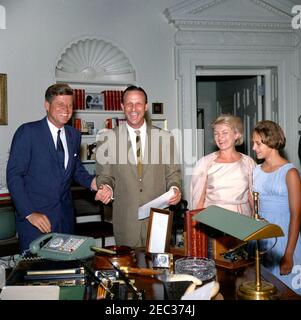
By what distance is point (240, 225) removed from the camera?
1.51 meters

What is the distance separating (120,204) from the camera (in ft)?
8.98

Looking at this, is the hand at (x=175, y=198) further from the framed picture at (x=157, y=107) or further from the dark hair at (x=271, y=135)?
the framed picture at (x=157, y=107)

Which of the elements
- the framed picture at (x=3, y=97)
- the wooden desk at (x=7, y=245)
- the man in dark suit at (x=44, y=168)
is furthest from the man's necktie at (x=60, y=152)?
the framed picture at (x=3, y=97)

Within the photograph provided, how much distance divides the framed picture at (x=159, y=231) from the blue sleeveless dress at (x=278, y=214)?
82 centimetres

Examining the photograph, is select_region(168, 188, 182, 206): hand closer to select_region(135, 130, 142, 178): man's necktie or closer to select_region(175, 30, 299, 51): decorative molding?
select_region(135, 130, 142, 178): man's necktie

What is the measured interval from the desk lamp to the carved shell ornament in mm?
3402

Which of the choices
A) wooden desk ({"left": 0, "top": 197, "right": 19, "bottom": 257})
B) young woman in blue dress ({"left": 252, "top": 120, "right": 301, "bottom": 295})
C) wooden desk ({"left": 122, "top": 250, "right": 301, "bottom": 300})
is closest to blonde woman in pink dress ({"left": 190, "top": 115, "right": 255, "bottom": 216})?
young woman in blue dress ({"left": 252, "top": 120, "right": 301, "bottom": 295})

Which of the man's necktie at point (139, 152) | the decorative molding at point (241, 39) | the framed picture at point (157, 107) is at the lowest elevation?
the man's necktie at point (139, 152)

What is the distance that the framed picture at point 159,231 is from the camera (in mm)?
2037

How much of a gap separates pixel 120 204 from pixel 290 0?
12.8 feet

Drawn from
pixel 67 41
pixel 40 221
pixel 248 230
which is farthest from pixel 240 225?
pixel 67 41

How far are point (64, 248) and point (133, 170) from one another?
82 centimetres

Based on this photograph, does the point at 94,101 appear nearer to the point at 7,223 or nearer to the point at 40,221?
the point at 7,223

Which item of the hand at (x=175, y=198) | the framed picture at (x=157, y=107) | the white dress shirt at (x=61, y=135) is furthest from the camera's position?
the framed picture at (x=157, y=107)
